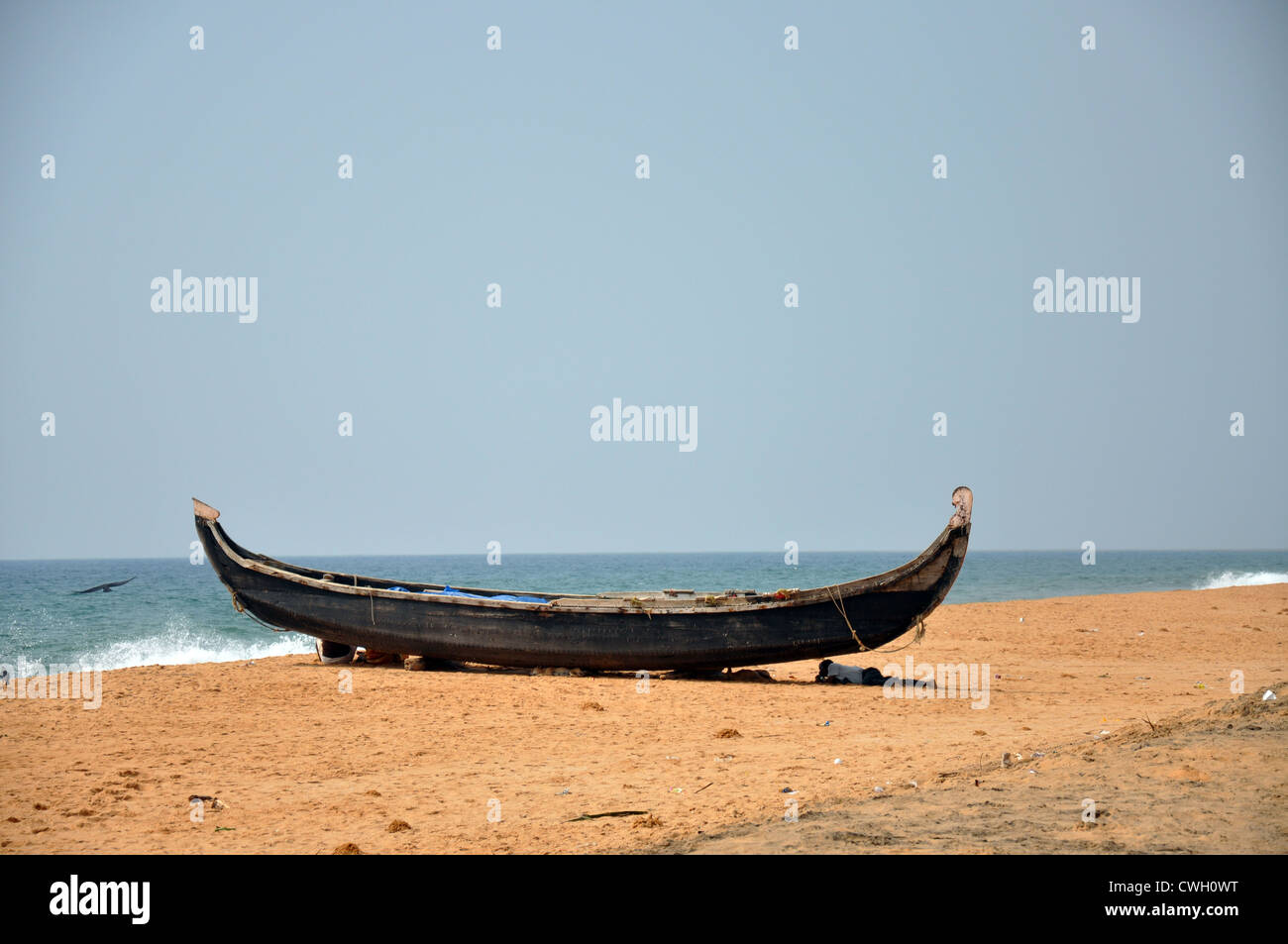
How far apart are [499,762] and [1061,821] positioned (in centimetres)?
535

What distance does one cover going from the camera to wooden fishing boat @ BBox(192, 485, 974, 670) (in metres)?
14.4

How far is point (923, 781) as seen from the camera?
716 centimetres

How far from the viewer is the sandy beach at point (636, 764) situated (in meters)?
5.60

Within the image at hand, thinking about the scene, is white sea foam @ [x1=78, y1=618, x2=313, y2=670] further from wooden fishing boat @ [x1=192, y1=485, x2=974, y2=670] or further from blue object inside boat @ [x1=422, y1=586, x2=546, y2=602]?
wooden fishing boat @ [x1=192, y1=485, x2=974, y2=670]

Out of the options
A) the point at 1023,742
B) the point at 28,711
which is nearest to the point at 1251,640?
the point at 1023,742

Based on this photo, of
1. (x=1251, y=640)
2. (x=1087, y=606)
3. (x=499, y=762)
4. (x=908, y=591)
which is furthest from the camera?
(x=1087, y=606)

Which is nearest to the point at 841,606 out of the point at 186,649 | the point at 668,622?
the point at 668,622

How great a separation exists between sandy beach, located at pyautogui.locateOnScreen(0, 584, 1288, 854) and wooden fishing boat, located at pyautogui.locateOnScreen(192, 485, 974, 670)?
0.50 m

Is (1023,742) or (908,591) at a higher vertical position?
(908,591)

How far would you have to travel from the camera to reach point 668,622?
47.6 feet

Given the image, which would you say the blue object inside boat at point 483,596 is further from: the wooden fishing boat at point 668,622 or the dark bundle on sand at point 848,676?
the dark bundle on sand at point 848,676
